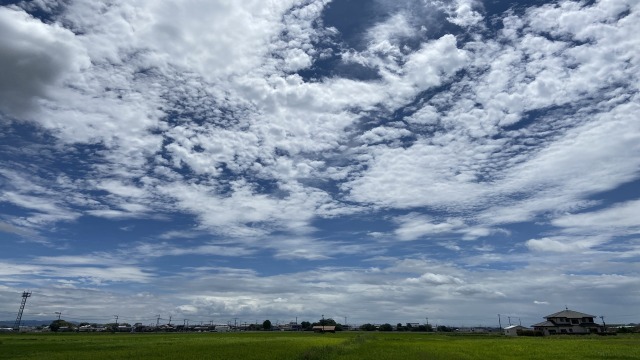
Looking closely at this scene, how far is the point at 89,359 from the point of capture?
40469mm

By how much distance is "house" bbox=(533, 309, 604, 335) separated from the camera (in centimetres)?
10669

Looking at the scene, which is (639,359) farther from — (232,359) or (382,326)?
(382,326)

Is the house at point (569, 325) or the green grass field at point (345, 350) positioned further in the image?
the house at point (569, 325)

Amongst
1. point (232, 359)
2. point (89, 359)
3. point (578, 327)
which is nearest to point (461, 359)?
point (232, 359)

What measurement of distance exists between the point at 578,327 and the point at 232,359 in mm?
101017

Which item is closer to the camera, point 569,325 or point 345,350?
point 345,350

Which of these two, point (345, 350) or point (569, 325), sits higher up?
Answer: point (569, 325)

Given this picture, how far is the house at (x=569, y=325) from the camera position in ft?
350

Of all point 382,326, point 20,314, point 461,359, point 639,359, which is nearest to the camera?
point 639,359

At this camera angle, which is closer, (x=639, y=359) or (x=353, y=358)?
(x=639, y=359)

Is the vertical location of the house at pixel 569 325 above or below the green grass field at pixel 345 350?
above

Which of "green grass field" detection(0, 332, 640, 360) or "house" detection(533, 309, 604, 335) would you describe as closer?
"green grass field" detection(0, 332, 640, 360)

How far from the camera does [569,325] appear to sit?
10862 cm

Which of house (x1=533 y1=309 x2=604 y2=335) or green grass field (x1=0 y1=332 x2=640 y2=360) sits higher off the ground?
house (x1=533 y1=309 x2=604 y2=335)
